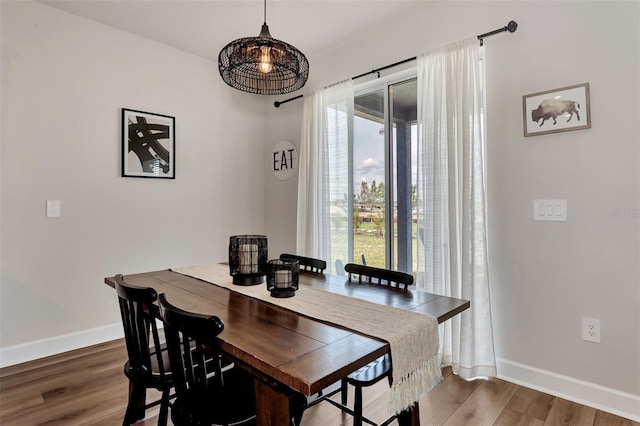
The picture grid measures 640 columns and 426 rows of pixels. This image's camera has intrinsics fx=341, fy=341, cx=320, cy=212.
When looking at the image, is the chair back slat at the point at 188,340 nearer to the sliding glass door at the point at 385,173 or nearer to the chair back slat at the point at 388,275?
the chair back slat at the point at 388,275

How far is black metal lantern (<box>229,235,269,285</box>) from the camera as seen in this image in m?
1.76

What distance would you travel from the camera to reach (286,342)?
3.51 ft

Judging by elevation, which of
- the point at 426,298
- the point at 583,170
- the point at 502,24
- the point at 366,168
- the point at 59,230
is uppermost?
the point at 502,24

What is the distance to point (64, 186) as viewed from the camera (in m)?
2.69

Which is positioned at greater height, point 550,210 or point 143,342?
point 550,210

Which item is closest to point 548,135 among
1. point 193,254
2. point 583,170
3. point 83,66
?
point 583,170

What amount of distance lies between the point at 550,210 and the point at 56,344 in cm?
363

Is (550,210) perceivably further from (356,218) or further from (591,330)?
(356,218)

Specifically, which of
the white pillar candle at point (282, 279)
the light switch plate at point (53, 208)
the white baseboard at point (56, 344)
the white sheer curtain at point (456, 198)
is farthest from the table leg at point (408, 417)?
the light switch plate at point (53, 208)

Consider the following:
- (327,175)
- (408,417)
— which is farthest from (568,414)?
(327,175)

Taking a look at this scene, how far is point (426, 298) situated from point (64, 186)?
2806 mm

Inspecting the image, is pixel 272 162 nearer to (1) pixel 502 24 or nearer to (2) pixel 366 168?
(2) pixel 366 168

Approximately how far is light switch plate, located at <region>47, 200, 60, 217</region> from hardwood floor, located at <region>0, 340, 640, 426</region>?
1.11 metres

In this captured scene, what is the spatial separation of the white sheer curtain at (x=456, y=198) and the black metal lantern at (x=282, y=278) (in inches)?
49.5
